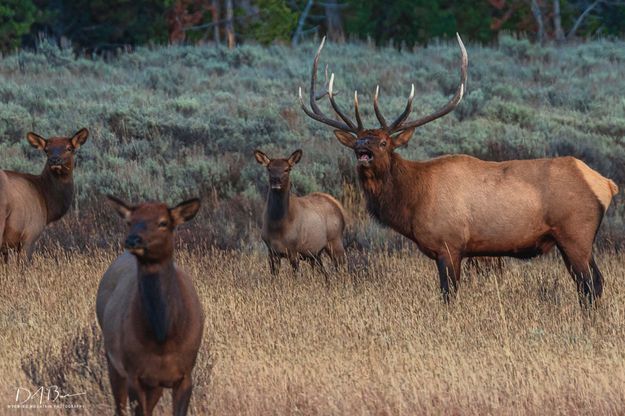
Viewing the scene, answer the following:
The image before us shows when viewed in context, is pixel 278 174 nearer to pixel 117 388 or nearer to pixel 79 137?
pixel 79 137

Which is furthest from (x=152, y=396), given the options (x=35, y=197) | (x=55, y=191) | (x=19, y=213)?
(x=55, y=191)

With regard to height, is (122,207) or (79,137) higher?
(122,207)

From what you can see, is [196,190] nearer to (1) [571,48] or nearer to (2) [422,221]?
(2) [422,221]

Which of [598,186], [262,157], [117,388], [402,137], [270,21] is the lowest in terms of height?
[270,21]

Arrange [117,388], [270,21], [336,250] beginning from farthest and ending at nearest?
[270,21], [336,250], [117,388]

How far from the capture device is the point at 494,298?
35.3 feet

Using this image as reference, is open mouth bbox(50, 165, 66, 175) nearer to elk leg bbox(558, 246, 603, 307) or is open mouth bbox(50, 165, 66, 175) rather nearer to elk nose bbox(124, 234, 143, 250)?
elk leg bbox(558, 246, 603, 307)

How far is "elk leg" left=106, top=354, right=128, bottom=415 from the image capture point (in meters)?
7.04

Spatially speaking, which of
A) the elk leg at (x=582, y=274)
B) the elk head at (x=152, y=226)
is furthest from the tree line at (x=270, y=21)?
the elk head at (x=152, y=226)

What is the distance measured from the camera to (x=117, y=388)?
7055mm

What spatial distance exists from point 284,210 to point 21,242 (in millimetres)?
2545

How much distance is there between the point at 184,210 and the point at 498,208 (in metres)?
4.63

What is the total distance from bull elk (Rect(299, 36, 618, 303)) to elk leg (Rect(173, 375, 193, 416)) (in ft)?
14.3
